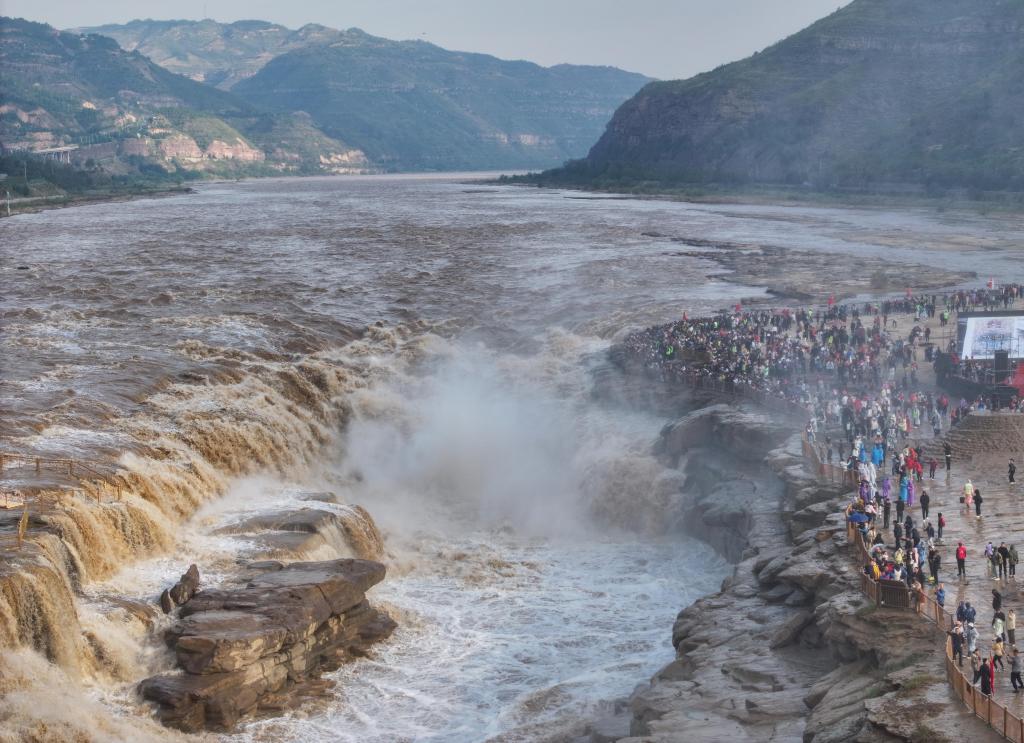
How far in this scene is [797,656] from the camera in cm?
2648

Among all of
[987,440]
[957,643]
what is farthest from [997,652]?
[987,440]

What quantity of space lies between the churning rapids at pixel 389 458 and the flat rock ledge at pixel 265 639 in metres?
0.60

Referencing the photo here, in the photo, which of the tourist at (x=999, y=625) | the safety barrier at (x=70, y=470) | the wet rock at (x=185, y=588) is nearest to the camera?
the tourist at (x=999, y=625)

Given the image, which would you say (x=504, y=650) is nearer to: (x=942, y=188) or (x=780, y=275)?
(x=780, y=275)

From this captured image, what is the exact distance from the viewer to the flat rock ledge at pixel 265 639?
84.6ft

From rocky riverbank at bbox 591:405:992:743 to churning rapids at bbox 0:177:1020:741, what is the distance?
246 cm

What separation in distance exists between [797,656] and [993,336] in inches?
729

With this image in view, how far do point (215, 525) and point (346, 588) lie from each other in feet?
21.6

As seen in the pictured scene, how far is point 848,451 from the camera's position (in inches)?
1459

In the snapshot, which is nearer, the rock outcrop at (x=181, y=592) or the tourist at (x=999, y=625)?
the tourist at (x=999, y=625)

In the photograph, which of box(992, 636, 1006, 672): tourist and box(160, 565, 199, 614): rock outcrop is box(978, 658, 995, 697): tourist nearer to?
box(992, 636, 1006, 672): tourist

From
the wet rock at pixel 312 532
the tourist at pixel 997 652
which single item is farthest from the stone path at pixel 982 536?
the wet rock at pixel 312 532

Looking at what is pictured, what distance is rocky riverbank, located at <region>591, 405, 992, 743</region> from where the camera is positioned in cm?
2144

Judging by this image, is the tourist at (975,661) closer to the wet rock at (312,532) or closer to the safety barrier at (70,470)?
the wet rock at (312,532)
